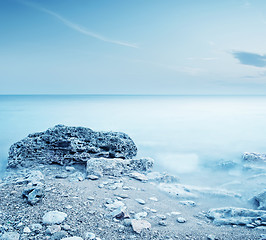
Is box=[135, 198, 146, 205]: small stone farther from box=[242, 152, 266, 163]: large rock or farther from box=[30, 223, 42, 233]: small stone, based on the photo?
box=[242, 152, 266, 163]: large rock

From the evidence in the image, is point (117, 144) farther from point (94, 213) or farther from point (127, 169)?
point (94, 213)

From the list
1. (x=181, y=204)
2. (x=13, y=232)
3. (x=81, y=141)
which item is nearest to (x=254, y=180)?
(x=181, y=204)

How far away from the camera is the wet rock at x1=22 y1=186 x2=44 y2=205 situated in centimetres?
302

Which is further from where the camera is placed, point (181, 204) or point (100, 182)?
point (100, 182)

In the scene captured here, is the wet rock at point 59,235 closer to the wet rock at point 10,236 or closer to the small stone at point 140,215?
the wet rock at point 10,236

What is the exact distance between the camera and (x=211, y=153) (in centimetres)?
795

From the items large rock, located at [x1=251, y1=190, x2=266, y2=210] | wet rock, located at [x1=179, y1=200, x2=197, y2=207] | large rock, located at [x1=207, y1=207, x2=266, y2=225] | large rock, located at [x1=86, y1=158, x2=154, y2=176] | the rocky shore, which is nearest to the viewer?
the rocky shore

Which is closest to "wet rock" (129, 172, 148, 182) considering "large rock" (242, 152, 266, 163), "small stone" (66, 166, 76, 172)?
"small stone" (66, 166, 76, 172)

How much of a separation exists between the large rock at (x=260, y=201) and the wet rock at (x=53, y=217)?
306 cm

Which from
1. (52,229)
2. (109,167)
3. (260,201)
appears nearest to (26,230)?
(52,229)

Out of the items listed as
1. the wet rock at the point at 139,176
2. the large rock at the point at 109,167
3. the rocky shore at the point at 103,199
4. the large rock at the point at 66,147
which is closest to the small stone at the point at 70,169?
the rocky shore at the point at 103,199

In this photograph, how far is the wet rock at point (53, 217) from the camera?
2590 millimetres

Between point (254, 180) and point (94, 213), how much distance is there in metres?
3.93

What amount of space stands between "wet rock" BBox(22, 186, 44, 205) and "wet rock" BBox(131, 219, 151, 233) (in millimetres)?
1389
